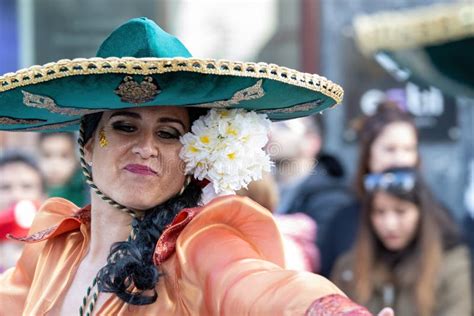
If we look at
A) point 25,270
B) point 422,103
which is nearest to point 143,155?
point 25,270

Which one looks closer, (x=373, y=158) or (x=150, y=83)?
(x=150, y=83)

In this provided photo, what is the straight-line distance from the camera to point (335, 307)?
7.12 feet

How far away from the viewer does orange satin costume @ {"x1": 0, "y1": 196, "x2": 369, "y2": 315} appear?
2.36 meters

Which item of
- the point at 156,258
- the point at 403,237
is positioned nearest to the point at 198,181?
the point at 156,258

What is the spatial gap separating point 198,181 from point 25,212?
2369 mm

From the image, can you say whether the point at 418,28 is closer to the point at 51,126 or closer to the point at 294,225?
the point at 294,225

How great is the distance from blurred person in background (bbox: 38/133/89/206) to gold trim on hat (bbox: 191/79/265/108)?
10.6 feet

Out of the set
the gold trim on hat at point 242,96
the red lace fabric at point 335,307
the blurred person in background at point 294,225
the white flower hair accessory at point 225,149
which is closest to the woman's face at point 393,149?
the blurred person in background at point 294,225

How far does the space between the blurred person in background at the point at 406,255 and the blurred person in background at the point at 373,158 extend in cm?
7

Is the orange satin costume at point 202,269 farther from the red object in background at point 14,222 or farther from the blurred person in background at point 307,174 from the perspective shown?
the blurred person in background at point 307,174

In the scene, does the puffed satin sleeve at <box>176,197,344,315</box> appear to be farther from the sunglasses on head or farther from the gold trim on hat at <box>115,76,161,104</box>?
the sunglasses on head

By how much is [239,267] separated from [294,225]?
2627mm

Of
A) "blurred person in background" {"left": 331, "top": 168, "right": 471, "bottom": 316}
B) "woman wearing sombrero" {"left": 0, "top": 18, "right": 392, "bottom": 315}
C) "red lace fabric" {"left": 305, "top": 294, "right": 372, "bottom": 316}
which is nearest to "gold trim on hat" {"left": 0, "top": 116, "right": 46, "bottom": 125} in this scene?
"woman wearing sombrero" {"left": 0, "top": 18, "right": 392, "bottom": 315}

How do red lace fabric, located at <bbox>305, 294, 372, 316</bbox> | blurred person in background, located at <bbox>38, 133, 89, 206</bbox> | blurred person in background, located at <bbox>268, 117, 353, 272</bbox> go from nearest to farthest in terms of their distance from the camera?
red lace fabric, located at <bbox>305, 294, 372, 316</bbox>
blurred person in background, located at <bbox>268, 117, 353, 272</bbox>
blurred person in background, located at <bbox>38, 133, 89, 206</bbox>
